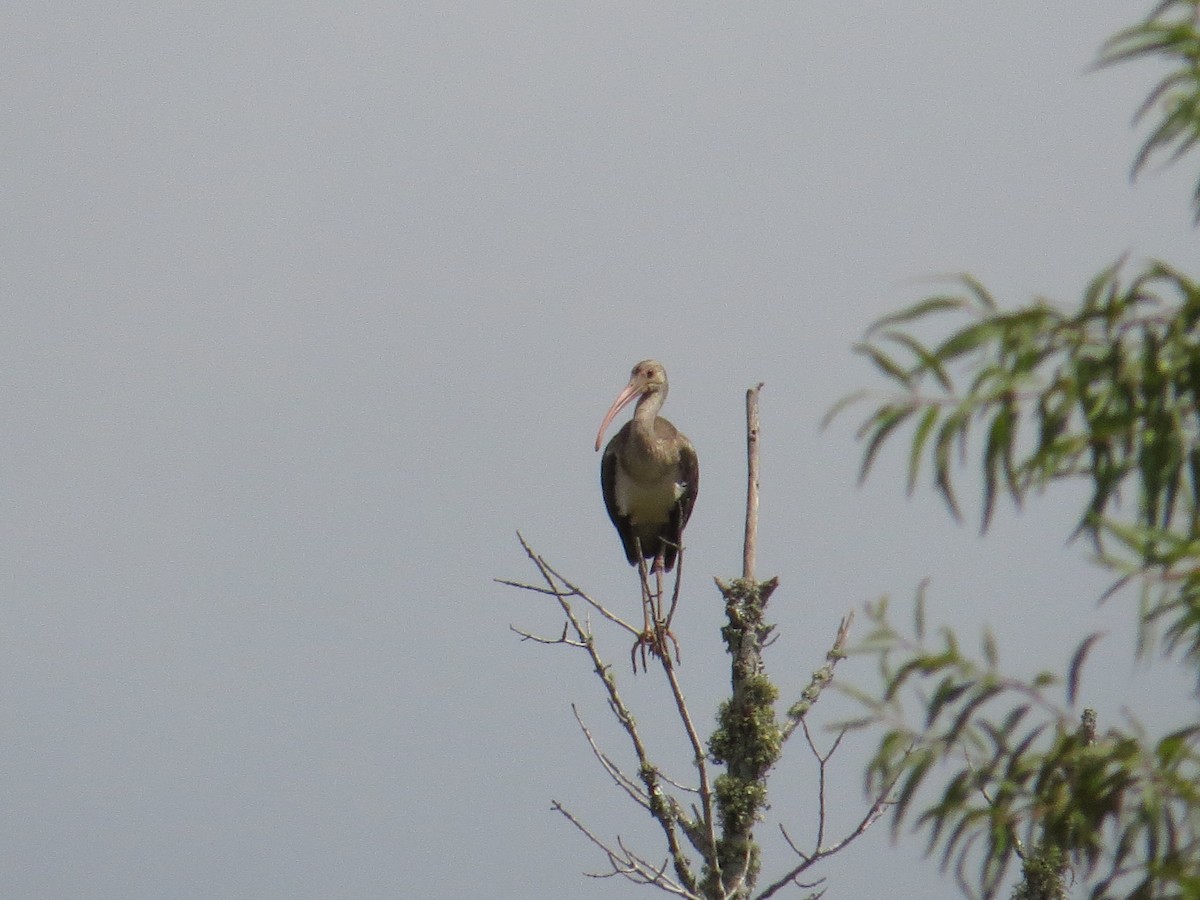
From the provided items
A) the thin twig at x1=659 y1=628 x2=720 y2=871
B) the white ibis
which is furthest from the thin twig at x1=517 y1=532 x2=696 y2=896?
the white ibis

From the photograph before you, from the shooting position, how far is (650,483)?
1227cm

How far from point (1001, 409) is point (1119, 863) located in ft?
3.43

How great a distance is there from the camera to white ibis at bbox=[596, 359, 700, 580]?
1228 centimetres

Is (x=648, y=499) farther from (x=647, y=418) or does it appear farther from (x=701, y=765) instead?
(x=701, y=765)

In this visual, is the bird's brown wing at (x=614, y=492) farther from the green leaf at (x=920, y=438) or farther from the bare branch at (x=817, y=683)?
the green leaf at (x=920, y=438)

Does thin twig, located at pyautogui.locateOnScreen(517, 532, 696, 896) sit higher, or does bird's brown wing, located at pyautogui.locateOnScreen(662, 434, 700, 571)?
bird's brown wing, located at pyautogui.locateOnScreen(662, 434, 700, 571)

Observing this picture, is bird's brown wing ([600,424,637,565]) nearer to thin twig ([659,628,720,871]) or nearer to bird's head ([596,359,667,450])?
bird's head ([596,359,667,450])

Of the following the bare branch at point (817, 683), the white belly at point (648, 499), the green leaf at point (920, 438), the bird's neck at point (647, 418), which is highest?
the bird's neck at point (647, 418)

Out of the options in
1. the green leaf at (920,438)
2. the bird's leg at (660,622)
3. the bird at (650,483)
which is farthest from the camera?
the bird at (650,483)

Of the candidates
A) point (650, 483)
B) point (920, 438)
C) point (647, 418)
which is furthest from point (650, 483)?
point (920, 438)

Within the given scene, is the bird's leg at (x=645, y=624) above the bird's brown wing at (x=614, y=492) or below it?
below

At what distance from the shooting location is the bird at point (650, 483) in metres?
12.3

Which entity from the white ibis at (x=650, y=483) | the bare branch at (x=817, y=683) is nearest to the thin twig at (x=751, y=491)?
the bare branch at (x=817, y=683)

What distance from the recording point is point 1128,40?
12.9ft
